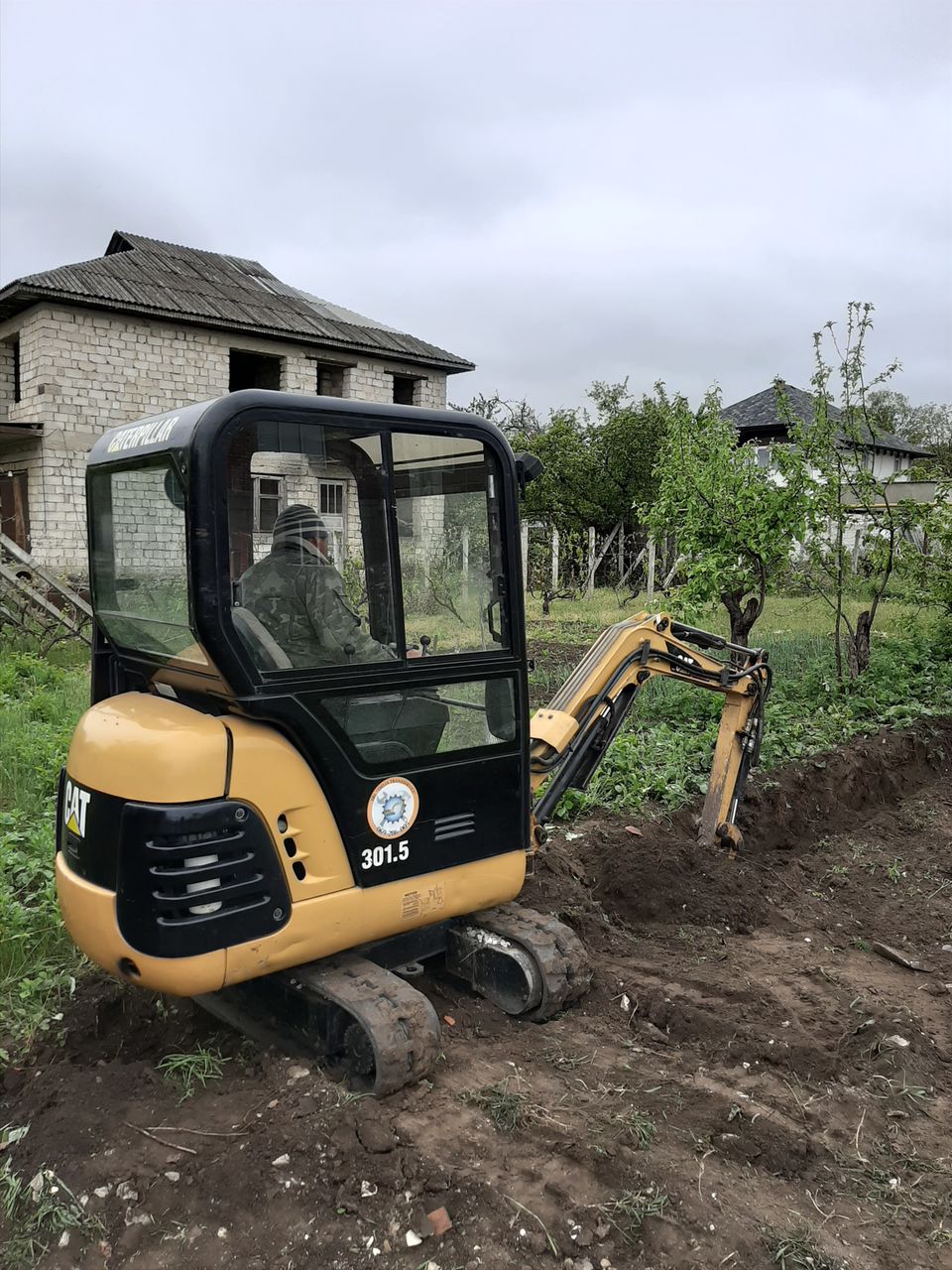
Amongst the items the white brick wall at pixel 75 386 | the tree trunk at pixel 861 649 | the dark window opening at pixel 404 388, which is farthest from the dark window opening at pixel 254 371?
the tree trunk at pixel 861 649

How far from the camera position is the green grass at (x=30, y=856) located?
4.04m

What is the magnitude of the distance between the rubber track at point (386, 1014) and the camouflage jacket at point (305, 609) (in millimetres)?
1124

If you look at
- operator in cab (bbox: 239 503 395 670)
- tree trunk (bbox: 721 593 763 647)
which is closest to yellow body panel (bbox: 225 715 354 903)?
operator in cab (bbox: 239 503 395 670)

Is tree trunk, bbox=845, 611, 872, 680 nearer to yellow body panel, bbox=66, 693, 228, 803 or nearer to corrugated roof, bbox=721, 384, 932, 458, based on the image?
yellow body panel, bbox=66, 693, 228, 803

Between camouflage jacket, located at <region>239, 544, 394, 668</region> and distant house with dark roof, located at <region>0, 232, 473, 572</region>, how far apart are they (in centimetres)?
1282

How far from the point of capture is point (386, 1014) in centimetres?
330

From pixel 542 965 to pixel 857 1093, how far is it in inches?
48.0

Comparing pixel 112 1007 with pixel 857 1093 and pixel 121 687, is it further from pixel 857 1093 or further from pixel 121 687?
pixel 857 1093

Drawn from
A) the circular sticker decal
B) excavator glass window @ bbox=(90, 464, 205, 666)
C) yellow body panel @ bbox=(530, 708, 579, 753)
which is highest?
excavator glass window @ bbox=(90, 464, 205, 666)

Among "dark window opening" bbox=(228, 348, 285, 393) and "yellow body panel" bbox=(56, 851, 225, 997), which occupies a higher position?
"dark window opening" bbox=(228, 348, 285, 393)

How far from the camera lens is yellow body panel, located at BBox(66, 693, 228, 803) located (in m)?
3.09

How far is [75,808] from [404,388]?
65.0ft

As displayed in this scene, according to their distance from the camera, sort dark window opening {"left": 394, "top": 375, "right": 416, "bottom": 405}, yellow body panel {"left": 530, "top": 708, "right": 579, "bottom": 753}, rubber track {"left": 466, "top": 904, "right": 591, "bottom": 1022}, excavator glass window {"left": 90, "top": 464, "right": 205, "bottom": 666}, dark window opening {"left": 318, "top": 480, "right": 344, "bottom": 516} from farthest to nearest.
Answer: dark window opening {"left": 394, "top": 375, "right": 416, "bottom": 405} < yellow body panel {"left": 530, "top": 708, "right": 579, "bottom": 753} < rubber track {"left": 466, "top": 904, "right": 591, "bottom": 1022} < dark window opening {"left": 318, "top": 480, "right": 344, "bottom": 516} < excavator glass window {"left": 90, "top": 464, "right": 205, "bottom": 666}

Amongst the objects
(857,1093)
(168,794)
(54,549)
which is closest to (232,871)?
(168,794)
